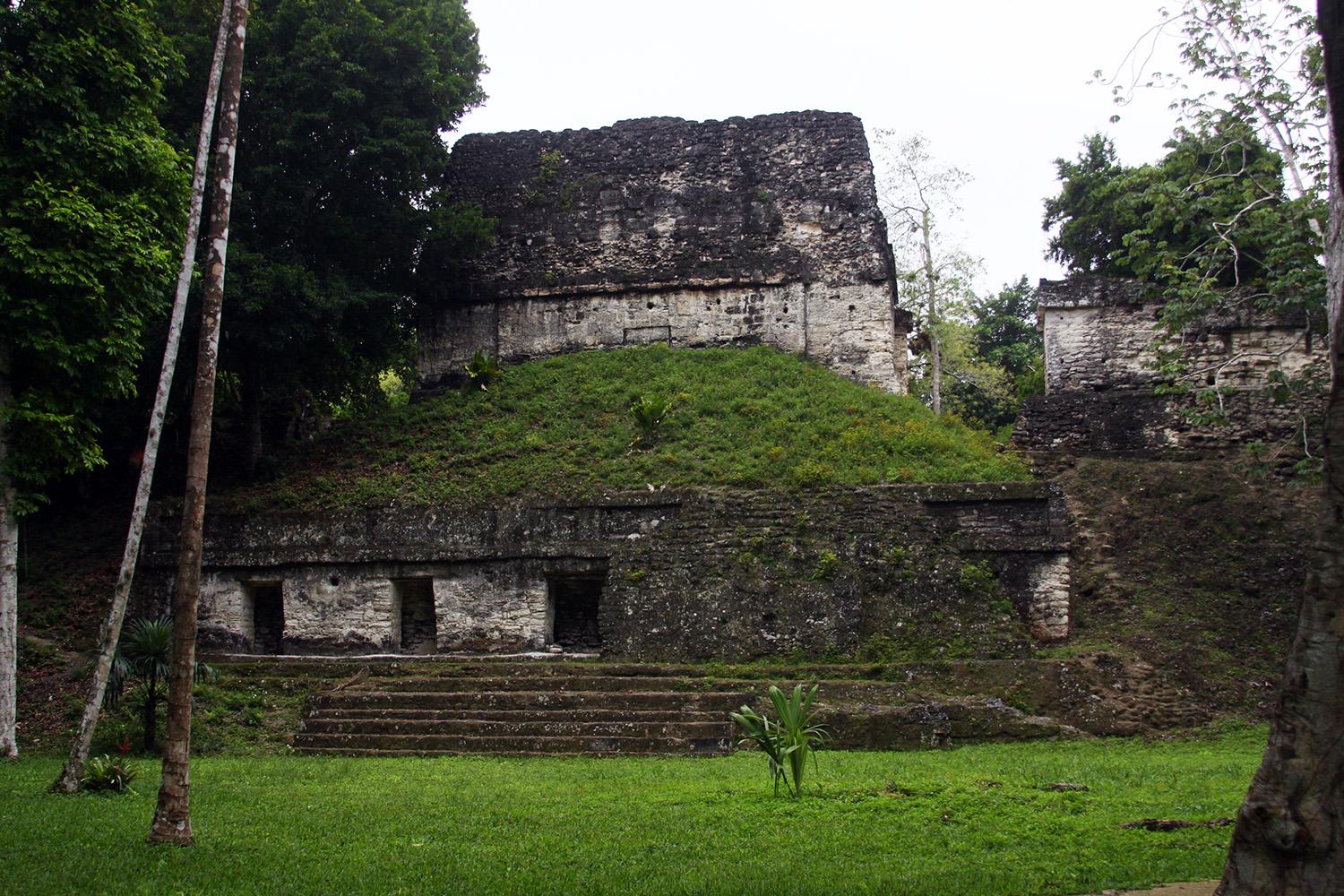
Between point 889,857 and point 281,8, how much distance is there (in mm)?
16456

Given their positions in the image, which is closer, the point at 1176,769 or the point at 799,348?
the point at 1176,769

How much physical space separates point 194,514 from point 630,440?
1007cm

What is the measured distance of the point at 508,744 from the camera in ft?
38.0

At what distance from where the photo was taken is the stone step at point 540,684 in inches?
490

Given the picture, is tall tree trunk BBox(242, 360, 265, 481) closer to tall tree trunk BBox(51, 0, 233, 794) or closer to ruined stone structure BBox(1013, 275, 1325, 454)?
tall tree trunk BBox(51, 0, 233, 794)

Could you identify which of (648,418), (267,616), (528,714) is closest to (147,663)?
(528,714)

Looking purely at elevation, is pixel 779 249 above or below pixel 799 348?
above

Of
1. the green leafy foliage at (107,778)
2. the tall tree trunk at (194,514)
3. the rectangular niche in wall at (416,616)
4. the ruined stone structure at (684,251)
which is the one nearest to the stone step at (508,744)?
the green leafy foliage at (107,778)

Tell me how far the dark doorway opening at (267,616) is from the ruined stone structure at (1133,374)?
37.3 feet

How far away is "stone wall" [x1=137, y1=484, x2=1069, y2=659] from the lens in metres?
13.4

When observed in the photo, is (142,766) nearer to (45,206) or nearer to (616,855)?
(45,206)

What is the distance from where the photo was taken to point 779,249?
67.4 ft

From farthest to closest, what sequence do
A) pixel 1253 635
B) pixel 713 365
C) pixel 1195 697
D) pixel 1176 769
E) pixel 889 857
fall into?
pixel 713 365, pixel 1253 635, pixel 1195 697, pixel 1176 769, pixel 889 857

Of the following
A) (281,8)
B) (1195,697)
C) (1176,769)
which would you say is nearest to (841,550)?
(1195,697)
